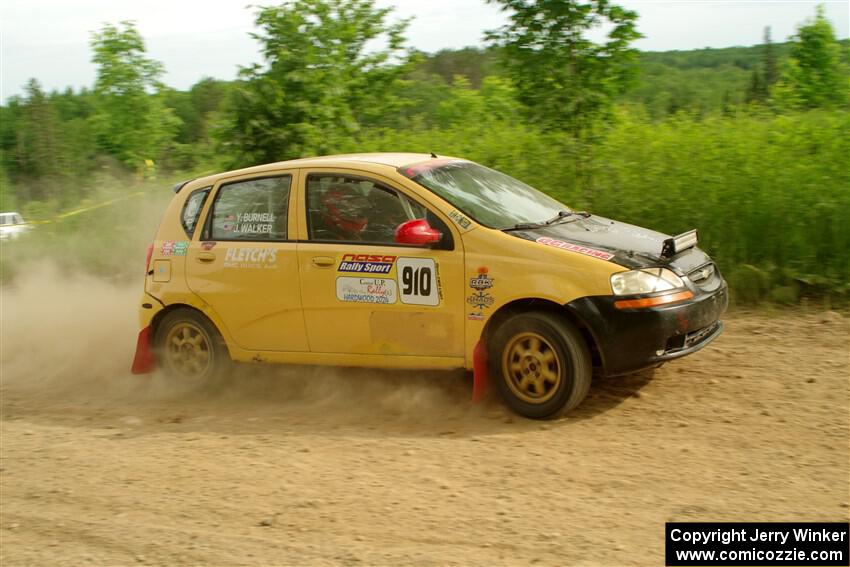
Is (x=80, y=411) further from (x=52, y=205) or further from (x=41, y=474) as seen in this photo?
(x=52, y=205)

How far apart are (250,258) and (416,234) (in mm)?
1601

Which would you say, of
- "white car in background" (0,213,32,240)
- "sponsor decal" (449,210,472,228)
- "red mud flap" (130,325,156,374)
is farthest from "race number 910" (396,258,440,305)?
"white car in background" (0,213,32,240)

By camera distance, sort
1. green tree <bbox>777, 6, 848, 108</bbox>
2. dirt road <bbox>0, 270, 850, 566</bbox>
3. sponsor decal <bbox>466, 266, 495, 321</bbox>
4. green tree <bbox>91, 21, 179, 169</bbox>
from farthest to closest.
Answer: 1. green tree <bbox>91, 21, 179, 169</bbox>
2. green tree <bbox>777, 6, 848, 108</bbox>
3. sponsor decal <bbox>466, 266, 495, 321</bbox>
4. dirt road <bbox>0, 270, 850, 566</bbox>

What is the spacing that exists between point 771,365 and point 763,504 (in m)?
2.52

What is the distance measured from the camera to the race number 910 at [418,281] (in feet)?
18.8

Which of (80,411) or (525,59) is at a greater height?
(525,59)

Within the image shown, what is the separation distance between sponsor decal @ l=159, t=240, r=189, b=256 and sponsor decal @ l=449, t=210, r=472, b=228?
246 centimetres

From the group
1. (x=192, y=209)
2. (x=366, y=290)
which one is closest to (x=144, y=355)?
(x=192, y=209)

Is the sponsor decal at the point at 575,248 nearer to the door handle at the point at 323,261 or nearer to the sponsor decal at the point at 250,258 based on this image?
the door handle at the point at 323,261

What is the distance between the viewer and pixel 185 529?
436 centimetres

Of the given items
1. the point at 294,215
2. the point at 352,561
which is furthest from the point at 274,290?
the point at 352,561

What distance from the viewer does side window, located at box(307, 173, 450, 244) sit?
596 centimetres

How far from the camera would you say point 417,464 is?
5.02 meters

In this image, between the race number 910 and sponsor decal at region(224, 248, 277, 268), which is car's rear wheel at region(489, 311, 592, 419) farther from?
sponsor decal at region(224, 248, 277, 268)
